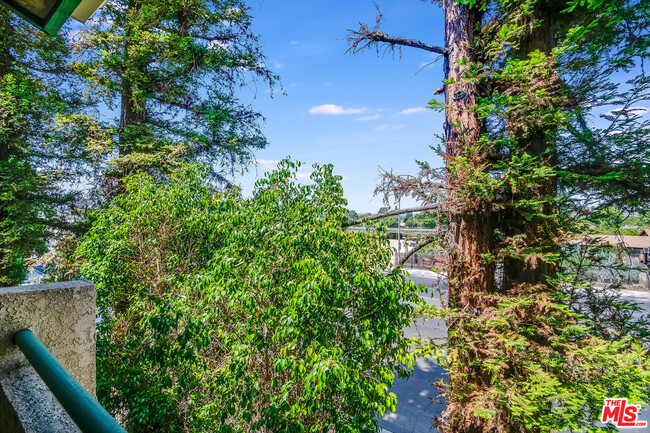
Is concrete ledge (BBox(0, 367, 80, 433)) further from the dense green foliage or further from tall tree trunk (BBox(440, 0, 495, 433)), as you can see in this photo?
tall tree trunk (BBox(440, 0, 495, 433))

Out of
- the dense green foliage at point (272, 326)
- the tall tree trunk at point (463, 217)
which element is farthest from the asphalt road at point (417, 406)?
the dense green foliage at point (272, 326)

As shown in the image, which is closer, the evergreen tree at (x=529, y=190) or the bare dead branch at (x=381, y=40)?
the evergreen tree at (x=529, y=190)

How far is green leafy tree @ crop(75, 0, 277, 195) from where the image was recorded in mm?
6691

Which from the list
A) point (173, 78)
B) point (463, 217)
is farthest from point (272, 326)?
point (173, 78)

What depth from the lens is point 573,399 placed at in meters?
2.99

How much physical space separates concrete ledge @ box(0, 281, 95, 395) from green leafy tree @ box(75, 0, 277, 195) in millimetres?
5665

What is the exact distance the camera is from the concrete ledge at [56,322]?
1091 mm

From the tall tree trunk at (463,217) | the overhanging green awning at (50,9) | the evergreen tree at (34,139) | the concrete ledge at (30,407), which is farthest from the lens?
the evergreen tree at (34,139)

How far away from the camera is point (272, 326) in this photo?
8.70 ft

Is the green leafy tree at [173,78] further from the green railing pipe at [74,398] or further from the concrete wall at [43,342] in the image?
the green railing pipe at [74,398]

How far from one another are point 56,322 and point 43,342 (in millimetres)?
81

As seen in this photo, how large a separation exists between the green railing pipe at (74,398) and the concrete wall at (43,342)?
10 cm

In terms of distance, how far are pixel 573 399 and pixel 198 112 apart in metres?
9.02

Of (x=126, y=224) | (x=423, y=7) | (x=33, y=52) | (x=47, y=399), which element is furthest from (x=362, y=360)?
(x=33, y=52)
